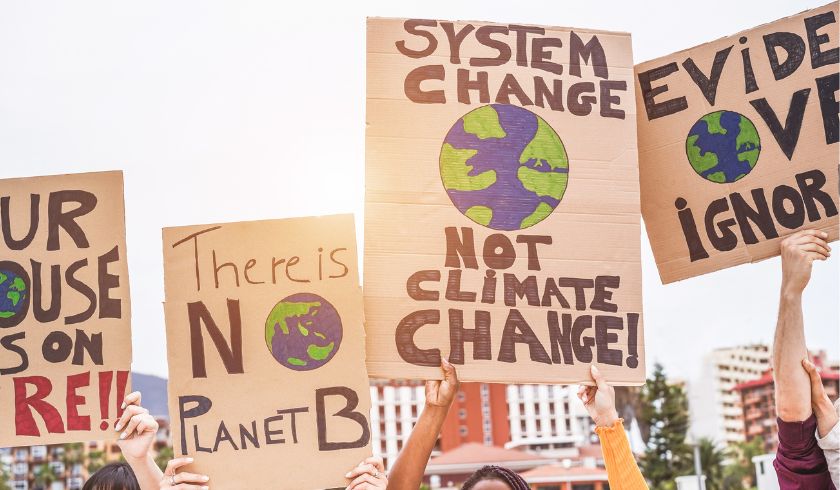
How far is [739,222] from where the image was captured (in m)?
3.45

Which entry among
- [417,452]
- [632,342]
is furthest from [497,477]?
[632,342]

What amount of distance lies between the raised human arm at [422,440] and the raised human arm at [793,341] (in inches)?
41.5

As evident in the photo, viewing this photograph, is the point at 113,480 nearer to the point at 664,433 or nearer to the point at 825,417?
the point at 825,417

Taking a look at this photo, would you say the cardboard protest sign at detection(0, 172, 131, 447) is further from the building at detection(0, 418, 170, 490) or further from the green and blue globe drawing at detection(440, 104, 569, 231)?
the building at detection(0, 418, 170, 490)

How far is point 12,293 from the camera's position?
325 cm

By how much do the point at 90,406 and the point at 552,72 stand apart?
1905 millimetres

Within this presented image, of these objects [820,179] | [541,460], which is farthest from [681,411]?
[820,179]

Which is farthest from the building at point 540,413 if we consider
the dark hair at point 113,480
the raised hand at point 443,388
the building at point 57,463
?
the raised hand at point 443,388

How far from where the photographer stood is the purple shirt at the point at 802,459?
10.0 feet

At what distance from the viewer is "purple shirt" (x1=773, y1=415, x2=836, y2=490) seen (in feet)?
10.0

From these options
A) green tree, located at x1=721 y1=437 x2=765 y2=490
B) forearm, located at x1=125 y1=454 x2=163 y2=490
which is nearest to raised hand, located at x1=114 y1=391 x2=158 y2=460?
forearm, located at x1=125 y1=454 x2=163 y2=490

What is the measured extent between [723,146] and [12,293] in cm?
252

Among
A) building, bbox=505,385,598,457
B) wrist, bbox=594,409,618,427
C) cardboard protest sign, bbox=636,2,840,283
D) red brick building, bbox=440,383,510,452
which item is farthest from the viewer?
building, bbox=505,385,598,457

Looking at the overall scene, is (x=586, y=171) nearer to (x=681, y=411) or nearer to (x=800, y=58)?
(x=800, y=58)
